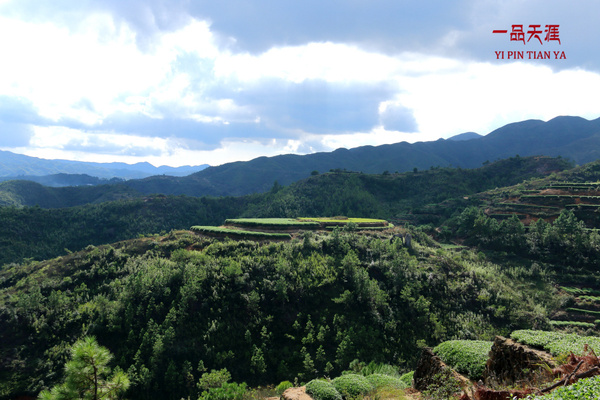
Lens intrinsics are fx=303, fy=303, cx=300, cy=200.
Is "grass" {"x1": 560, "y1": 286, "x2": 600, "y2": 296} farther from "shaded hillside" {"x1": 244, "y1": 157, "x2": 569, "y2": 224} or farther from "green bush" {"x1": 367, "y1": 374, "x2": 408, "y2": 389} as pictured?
"green bush" {"x1": 367, "y1": 374, "x2": 408, "y2": 389}

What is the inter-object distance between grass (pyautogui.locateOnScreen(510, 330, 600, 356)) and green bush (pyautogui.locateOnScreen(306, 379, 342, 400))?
8.01 m

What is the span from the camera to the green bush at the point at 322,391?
13.8m

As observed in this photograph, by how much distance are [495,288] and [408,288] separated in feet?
36.4

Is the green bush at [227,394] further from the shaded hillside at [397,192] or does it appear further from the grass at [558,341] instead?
the shaded hillside at [397,192]

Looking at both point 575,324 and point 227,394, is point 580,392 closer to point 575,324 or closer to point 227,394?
point 227,394

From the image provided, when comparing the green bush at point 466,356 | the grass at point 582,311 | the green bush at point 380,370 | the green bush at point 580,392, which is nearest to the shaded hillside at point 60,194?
the green bush at point 380,370

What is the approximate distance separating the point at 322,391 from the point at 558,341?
9657 mm

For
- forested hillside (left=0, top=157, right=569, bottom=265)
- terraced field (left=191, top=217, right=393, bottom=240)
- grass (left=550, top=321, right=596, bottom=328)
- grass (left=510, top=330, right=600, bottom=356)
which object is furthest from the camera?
forested hillside (left=0, top=157, right=569, bottom=265)

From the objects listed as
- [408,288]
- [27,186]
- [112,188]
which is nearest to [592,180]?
[408,288]

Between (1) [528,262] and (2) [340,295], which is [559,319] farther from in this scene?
(2) [340,295]

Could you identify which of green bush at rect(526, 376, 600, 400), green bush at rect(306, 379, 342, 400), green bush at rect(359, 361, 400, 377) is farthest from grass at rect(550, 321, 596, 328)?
green bush at rect(526, 376, 600, 400)

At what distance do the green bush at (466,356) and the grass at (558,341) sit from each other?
1729 mm

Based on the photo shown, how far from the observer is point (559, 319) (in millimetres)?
A: 34688

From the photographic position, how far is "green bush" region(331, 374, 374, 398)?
14.2 meters
